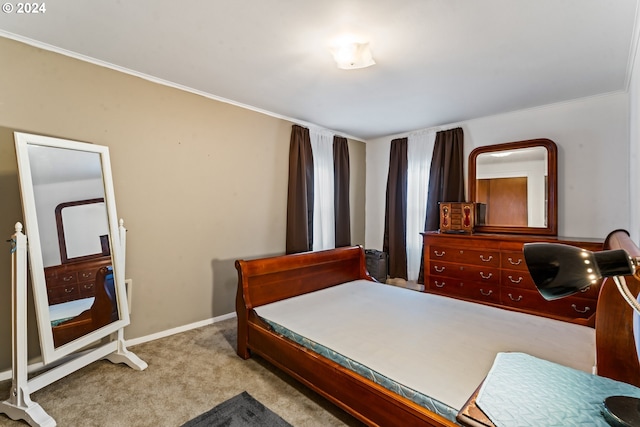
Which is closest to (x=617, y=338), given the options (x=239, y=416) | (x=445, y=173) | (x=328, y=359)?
(x=328, y=359)

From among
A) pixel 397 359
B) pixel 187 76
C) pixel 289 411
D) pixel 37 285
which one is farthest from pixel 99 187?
pixel 397 359

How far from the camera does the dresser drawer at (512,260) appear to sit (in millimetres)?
3022

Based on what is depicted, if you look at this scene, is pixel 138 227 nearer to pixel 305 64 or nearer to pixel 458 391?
pixel 305 64

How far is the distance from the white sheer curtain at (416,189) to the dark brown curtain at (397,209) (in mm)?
64

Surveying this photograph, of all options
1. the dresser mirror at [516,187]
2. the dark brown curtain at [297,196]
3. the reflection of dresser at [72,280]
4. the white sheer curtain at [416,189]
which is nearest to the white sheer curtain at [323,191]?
the dark brown curtain at [297,196]

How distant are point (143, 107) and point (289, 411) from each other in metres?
2.67

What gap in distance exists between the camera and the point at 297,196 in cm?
383

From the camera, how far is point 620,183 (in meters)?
2.97

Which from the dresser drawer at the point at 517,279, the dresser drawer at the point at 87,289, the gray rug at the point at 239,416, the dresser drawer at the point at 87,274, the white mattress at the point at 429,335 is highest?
the dresser drawer at the point at 87,274

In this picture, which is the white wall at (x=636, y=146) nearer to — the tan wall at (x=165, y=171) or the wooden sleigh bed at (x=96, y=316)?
the tan wall at (x=165, y=171)

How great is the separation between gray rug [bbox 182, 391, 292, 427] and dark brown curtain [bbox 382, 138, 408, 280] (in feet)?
10.1

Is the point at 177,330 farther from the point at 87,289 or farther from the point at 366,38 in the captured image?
the point at 366,38

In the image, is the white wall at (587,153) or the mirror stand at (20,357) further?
the white wall at (587,153)

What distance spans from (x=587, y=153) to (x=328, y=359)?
3402 mm
